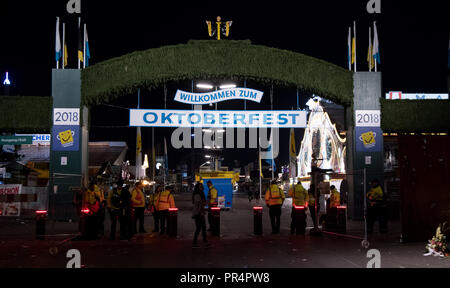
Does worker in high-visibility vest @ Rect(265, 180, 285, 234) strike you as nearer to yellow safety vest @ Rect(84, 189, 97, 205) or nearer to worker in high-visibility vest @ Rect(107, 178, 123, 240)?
worker in high-visibility vest @ Rect(107, 178, 123, 240)

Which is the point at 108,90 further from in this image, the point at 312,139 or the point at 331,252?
the point at 312,139

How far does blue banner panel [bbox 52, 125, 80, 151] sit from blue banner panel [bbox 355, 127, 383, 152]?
438 inches

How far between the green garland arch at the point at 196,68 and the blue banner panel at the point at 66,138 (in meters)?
1.20

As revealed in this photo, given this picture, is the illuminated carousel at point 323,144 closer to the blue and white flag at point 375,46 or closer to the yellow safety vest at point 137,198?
the blue and white flag at point 375,46

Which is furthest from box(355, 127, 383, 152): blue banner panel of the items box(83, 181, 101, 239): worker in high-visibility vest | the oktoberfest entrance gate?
box(83, 181, 101, 239): worker in high-visibility vest

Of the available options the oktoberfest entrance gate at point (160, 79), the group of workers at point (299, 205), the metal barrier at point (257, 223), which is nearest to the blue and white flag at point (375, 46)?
the oktoberfest entrance gate at point (160, 79)

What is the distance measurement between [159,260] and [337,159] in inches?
872

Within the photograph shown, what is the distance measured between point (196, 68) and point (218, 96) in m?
2.27

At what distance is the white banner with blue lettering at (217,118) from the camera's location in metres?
20.8

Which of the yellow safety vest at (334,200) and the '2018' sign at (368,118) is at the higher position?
the '2018' sign at (368,118)

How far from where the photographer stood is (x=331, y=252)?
39.8 ft

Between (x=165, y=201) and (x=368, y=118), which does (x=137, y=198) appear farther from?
(x=368, y=118)
